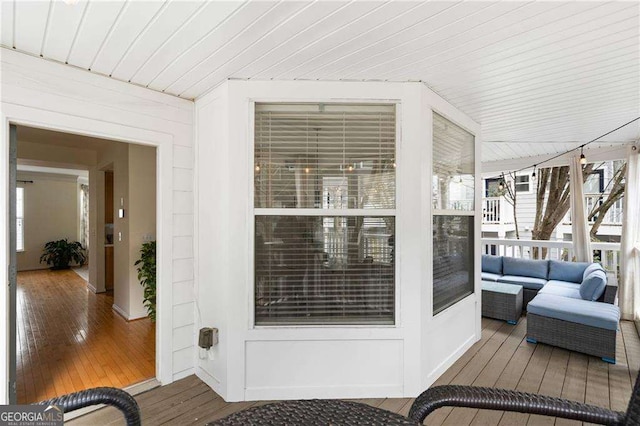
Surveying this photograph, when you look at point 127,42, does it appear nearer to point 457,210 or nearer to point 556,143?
point 457,210

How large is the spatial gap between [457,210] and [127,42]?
2994 mm

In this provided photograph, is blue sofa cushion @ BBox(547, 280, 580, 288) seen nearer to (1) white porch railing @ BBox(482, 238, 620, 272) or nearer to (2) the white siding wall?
(1) white porch railing @ BBox(482, 238, 620, 272)

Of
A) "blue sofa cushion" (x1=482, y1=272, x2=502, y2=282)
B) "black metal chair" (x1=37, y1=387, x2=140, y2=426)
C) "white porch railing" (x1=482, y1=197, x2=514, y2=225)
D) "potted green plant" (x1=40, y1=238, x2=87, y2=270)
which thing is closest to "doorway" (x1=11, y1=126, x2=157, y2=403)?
"potted green plant" (x1=40, y1=238, x2=87, y2=270)

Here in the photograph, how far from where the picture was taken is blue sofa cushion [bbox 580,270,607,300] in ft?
11.4

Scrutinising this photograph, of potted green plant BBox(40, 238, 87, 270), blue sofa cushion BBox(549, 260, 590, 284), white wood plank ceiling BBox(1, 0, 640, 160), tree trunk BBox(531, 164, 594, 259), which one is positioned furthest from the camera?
potted green plant BBox(40, 238, 87, 270)

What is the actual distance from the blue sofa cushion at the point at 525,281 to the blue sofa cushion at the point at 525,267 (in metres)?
0.09

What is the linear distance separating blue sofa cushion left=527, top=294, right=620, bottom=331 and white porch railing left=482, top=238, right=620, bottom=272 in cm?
190

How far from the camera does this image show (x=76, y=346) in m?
3.24

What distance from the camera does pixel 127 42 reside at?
5.95ft

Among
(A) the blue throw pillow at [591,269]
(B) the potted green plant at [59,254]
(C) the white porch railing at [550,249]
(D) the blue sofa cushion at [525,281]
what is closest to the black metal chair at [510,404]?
(A) the blue throw pillow at [591,269]

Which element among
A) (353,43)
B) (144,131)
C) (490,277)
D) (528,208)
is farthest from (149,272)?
(528,208)

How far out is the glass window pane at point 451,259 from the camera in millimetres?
2674

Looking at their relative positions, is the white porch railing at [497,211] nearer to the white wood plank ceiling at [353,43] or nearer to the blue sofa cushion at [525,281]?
the blue sofa cushion at [525,281]

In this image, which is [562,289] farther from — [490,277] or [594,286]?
[490,277]
